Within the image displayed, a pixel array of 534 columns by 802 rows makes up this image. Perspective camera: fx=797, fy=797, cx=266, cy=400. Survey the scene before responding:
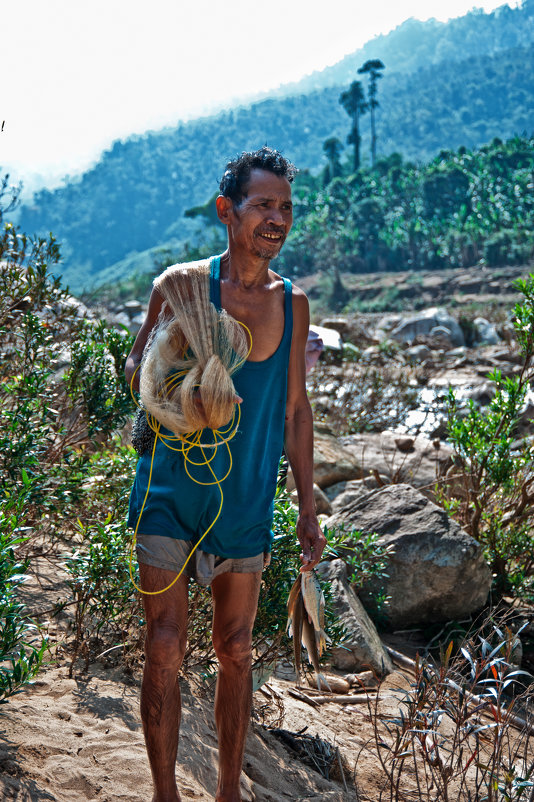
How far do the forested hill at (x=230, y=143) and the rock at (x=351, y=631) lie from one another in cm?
8467

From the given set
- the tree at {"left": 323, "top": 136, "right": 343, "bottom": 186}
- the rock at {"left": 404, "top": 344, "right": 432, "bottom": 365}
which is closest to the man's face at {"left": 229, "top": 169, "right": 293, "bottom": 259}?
the rock at {"left": 404, "top": 344, "right": 432, "bottom": 365}

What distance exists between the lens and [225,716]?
2141 millimetres

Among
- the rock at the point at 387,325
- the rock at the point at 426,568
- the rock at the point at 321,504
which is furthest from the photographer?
the rock at the point at 387,325

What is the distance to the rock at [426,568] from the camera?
432cm

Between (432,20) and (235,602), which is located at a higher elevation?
(432,20)

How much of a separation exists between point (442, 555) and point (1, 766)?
2.73m

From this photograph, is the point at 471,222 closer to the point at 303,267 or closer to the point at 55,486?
the point at 303,267

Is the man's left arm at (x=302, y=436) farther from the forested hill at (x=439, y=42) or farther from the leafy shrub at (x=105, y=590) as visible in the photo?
the forested hill at (x=439, y=42)

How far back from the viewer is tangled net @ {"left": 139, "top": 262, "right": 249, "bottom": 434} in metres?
2.00

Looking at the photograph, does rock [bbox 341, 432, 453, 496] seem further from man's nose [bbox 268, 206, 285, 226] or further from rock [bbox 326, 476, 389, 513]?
man's nose [bbox 268, 206, 285, 226]

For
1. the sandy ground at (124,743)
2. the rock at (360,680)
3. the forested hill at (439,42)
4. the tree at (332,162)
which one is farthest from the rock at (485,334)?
the forested hill at (439,42)

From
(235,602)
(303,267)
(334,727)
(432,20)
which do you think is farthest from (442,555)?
(432,20)

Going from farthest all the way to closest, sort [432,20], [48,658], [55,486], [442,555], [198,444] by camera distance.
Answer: [432,20]
[442,555]
[55,486]
[48,658]
[198,444]

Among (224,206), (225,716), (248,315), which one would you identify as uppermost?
(224,206)
